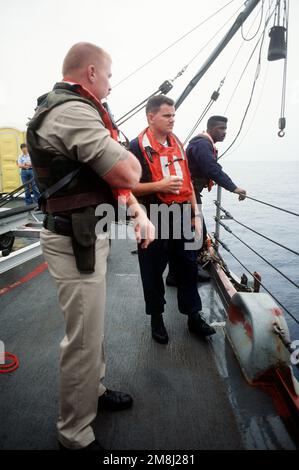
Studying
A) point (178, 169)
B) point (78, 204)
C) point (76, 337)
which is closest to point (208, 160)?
point (178, 169)

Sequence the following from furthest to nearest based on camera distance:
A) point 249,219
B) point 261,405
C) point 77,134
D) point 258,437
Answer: point 249,219, point 261,405, point 258,437, point 77,134

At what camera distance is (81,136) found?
45.5 inches

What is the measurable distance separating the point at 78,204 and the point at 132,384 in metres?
1.43

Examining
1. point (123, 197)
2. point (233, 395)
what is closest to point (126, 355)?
point (233, 395)

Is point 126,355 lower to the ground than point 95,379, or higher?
lower

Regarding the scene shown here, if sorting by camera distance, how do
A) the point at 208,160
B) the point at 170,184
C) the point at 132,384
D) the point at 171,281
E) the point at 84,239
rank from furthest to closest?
the point at 171,281
the point at 208,160
the point at 170,184
the point at 132,384
the point at 84,239

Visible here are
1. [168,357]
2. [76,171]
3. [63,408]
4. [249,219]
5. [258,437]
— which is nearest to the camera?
[76,171]

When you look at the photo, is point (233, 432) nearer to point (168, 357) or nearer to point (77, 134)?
point (168, 357)

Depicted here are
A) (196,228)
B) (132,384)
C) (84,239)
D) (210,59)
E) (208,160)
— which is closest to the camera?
(84,239)

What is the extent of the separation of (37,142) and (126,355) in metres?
1.82

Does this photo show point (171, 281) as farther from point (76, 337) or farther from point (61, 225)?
point (61, 225)

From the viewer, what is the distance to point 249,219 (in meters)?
23.9

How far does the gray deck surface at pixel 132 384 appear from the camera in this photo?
1.63m

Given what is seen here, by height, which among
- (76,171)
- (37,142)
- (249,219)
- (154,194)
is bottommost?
(249,219)
